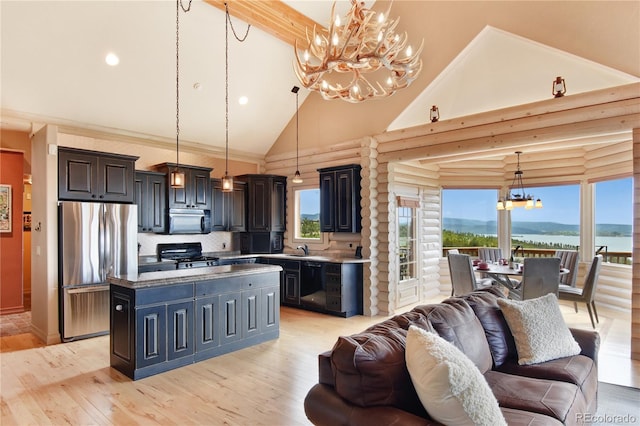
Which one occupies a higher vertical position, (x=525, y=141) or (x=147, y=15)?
(x=147, y=15)

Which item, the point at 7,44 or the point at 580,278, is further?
the point at 580,278

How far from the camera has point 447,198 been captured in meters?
8.38

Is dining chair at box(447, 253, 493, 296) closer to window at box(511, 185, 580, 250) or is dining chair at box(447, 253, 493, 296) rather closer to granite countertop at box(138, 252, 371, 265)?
granite countertop at box(138, 252, 371, 265)

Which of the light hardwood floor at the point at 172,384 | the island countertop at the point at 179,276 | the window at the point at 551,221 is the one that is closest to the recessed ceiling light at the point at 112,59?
the island countertop at the point at 179,276

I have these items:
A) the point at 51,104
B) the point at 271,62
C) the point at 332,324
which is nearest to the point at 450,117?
the point at 271,62

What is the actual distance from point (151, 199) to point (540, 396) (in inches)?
230

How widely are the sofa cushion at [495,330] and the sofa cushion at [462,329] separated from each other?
10 cm

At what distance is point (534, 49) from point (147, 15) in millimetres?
4918

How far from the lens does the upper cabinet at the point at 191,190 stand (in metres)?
6.34

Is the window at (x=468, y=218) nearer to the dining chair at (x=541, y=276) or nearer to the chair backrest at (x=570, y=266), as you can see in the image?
the chair backrest at (x=570, y=266)

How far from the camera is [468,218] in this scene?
8.47 metres

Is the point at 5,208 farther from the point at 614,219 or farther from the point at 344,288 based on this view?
the point at 614,219

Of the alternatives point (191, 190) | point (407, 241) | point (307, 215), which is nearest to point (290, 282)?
A: point (307, 215)

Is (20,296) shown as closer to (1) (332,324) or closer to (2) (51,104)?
(2) (51,104)
